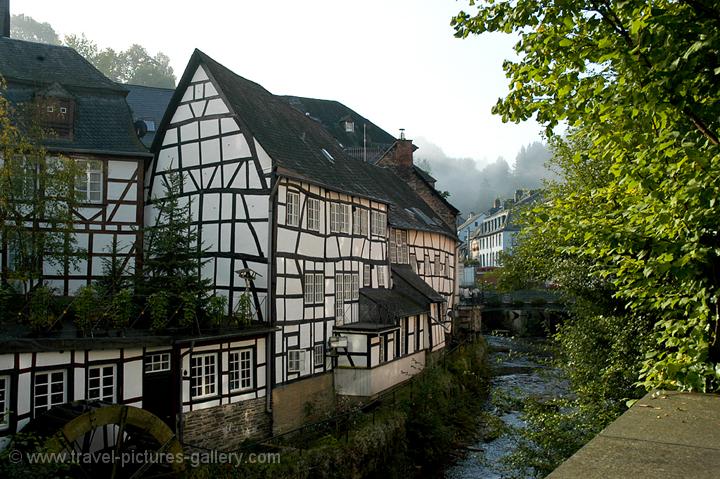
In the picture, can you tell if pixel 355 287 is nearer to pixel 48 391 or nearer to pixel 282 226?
pixel 282 226

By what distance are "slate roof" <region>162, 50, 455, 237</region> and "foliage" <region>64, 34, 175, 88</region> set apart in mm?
26212

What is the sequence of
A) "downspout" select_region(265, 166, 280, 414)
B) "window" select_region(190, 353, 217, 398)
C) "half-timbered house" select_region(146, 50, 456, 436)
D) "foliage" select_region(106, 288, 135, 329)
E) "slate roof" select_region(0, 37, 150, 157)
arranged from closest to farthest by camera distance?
"foliage" select_region(106, 288, 135, 329) < "window" select_region(190, 353, 217, 398) < "downspout" select_region(265, 166, 280, 414) < "half-timbered house" select_region(146, 50, 456, 436) < "slate roof" select_region(0, 37, 150, 157)

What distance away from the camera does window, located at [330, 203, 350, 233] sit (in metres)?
19.5

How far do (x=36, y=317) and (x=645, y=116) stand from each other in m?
11.4

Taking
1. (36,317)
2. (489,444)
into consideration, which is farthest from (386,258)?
(36,317)

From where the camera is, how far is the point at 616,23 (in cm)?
466

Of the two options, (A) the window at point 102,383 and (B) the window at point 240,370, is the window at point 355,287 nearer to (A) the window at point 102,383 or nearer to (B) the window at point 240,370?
(B) the window at point 240,370

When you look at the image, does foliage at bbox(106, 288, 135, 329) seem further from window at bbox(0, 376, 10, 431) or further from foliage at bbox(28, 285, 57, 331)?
window at bbox(0, 376, 10, 431)

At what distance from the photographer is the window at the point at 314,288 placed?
1784cm

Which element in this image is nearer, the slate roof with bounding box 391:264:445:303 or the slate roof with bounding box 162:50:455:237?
the slate roof with bounding box 162:50:455:237

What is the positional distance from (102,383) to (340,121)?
123ft

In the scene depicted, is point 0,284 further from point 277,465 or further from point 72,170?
point 277,465

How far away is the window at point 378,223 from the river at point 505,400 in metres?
6.19

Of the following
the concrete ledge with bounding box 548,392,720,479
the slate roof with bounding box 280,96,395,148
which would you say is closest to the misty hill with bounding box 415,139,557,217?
the slate roof with bounding box 280,96,395,148
